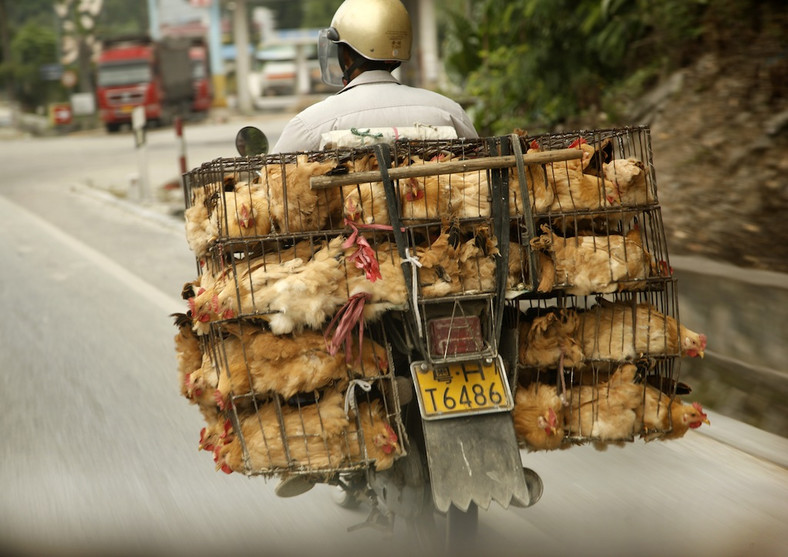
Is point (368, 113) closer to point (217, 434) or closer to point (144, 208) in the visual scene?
point (217, 434)

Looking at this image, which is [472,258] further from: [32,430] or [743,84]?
[743,84]

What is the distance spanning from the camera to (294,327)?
3.19 meters

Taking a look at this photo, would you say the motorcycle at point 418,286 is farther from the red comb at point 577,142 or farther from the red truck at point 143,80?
the red truck at point 143,80

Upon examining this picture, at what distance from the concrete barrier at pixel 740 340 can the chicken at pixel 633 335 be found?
2.04 metres

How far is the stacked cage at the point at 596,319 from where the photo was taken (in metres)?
3.37

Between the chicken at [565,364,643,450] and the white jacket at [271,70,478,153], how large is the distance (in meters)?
1.30

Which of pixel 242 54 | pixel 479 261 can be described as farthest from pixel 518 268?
pixel 242 54

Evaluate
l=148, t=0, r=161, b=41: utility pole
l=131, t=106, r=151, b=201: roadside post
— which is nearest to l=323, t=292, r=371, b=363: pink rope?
l=131, t=106, r=151, b=201: roadside post

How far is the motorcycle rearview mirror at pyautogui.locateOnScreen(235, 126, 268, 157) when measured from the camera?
13.0 ft

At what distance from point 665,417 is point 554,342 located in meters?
0.47

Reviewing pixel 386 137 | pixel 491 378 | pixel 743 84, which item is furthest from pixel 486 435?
pixel 743 84

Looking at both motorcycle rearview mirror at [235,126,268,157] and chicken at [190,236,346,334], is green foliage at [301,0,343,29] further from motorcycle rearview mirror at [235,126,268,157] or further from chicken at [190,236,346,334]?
chicken at [190,236,346,334]

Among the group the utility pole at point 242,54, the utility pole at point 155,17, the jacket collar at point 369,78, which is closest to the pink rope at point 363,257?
the jacket collar at point 369,78

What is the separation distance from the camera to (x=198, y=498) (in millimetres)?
4730
